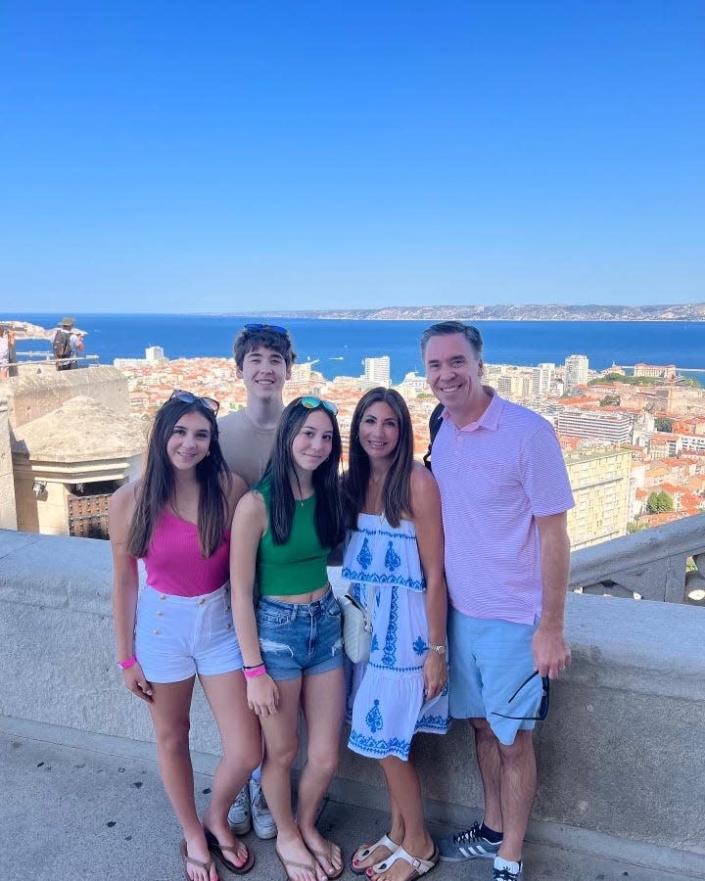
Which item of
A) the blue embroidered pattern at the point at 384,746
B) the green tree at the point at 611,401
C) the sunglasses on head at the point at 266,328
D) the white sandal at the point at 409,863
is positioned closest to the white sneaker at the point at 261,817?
the white sandal at the point at 409,863

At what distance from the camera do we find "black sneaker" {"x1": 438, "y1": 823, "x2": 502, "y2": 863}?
2.28m

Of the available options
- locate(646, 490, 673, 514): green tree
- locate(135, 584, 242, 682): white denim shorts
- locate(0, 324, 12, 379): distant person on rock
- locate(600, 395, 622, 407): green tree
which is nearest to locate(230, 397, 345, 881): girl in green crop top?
locate(135, 584, 242, 682): white denim shorts

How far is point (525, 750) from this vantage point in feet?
7.04

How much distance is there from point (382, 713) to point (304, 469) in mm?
787

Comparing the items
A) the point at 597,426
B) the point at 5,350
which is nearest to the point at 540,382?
the point at 597,426

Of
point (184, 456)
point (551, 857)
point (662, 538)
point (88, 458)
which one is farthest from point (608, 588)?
point (88, 458)

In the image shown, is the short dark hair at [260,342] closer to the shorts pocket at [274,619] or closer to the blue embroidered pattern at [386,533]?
the blue embroidered pattern at [386,533]

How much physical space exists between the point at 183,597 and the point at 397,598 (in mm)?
667

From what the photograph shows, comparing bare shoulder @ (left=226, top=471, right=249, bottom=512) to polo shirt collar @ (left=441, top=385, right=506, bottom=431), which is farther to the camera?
bare shoulder @ (left=226, top=471, right=249, bottom=512)

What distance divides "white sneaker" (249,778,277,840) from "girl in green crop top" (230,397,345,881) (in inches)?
4.6

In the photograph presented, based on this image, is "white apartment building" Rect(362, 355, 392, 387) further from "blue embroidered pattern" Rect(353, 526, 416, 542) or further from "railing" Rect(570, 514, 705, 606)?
"blue embroidered pattern" Rect(353, 526, 416, 542)

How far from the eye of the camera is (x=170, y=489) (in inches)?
88.4

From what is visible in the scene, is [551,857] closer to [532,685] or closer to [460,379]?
[532,685]

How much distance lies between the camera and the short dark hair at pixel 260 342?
251 cm
